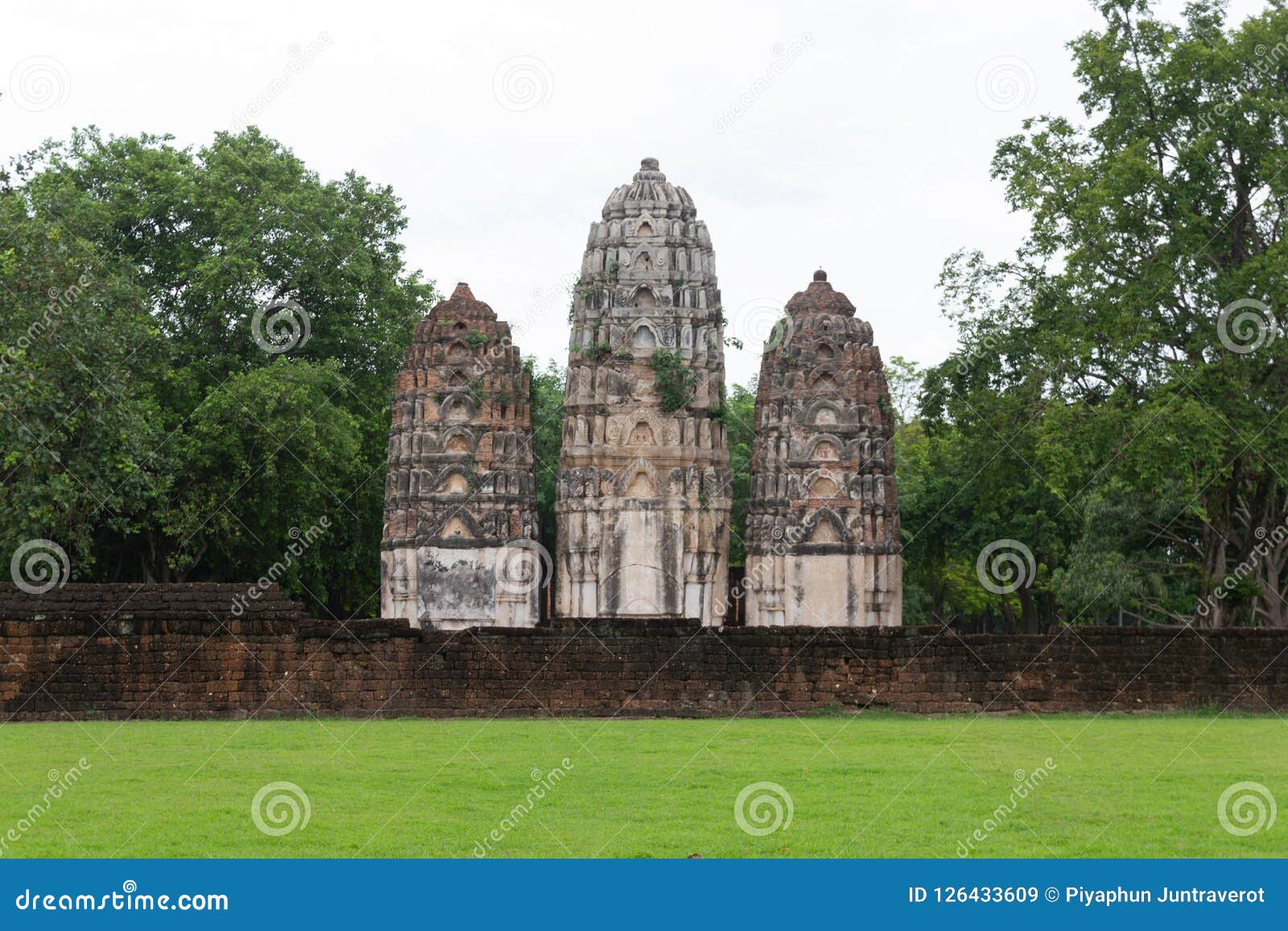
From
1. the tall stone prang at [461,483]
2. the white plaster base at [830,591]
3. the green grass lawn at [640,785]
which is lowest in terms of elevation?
the green grass lawn at [640,785]

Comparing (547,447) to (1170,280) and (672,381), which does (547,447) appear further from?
(1170,280)

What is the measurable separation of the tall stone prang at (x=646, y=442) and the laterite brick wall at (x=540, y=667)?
11.4 m

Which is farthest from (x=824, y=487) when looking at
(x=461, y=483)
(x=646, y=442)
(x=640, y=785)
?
(x=640, y=785)

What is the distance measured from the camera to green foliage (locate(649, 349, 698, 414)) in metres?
31.8

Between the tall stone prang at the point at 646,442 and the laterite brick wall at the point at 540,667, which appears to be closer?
the laterite brick wall at the point at 540,667

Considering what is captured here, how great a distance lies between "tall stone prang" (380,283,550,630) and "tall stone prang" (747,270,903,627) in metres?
4.21

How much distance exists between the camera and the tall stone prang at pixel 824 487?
31406mm

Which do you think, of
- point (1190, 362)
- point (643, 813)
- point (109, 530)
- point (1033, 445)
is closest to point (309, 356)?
point (109, 530)

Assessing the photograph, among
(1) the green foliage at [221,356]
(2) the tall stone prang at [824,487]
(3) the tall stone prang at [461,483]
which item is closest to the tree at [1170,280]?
(2) the tall stone prang at [824,487]

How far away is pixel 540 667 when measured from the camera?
19516mm

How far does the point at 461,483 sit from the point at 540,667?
1277 centimetres

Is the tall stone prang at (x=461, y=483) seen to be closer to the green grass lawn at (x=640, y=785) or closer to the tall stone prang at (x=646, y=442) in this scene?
the tall stone prang at (x=646, y=442)

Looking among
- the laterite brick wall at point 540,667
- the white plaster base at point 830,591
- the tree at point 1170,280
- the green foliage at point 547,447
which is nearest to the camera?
the laterite brick wall at point 540,667

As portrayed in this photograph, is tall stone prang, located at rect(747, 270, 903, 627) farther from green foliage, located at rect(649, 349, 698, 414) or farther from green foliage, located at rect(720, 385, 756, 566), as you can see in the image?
green foliage, located at rect(720, 385, 756, 566)
